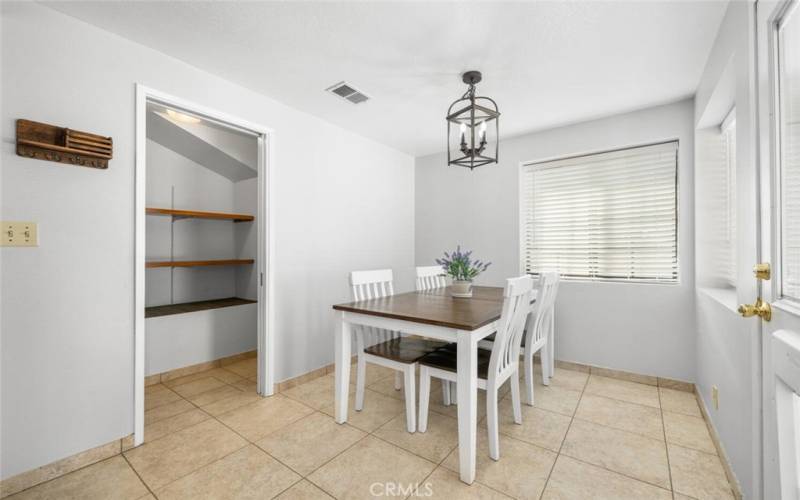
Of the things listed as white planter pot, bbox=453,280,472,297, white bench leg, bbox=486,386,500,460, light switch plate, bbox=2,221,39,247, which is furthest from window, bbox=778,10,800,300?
light switch plate, bbox=2,221,39,247

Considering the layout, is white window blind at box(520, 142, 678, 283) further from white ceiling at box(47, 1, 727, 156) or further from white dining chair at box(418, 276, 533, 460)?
white dining chair at box(418, 276, 533, 460)

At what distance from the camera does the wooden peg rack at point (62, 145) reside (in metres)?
1.69

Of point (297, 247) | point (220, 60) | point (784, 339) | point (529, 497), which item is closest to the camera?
point (784, 339)

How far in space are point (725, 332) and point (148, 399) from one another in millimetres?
3899

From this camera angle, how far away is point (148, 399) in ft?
9.04

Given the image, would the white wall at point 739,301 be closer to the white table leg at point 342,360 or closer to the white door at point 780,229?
the white door at point 780,229

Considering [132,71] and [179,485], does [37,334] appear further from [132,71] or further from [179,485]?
[132,71]

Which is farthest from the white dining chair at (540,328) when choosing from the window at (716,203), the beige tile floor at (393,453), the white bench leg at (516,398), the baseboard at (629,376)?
the window at (716,203)

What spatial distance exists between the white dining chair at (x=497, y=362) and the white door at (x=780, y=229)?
0.90 metres

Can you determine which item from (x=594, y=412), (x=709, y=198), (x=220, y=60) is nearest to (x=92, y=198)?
(x=220, y=60)

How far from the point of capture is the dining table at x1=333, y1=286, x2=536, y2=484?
174 cm

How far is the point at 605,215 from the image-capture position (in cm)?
329

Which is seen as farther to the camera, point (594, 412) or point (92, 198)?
point (594, 412)

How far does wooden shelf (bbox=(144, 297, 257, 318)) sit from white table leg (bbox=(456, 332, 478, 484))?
9.20 ft
